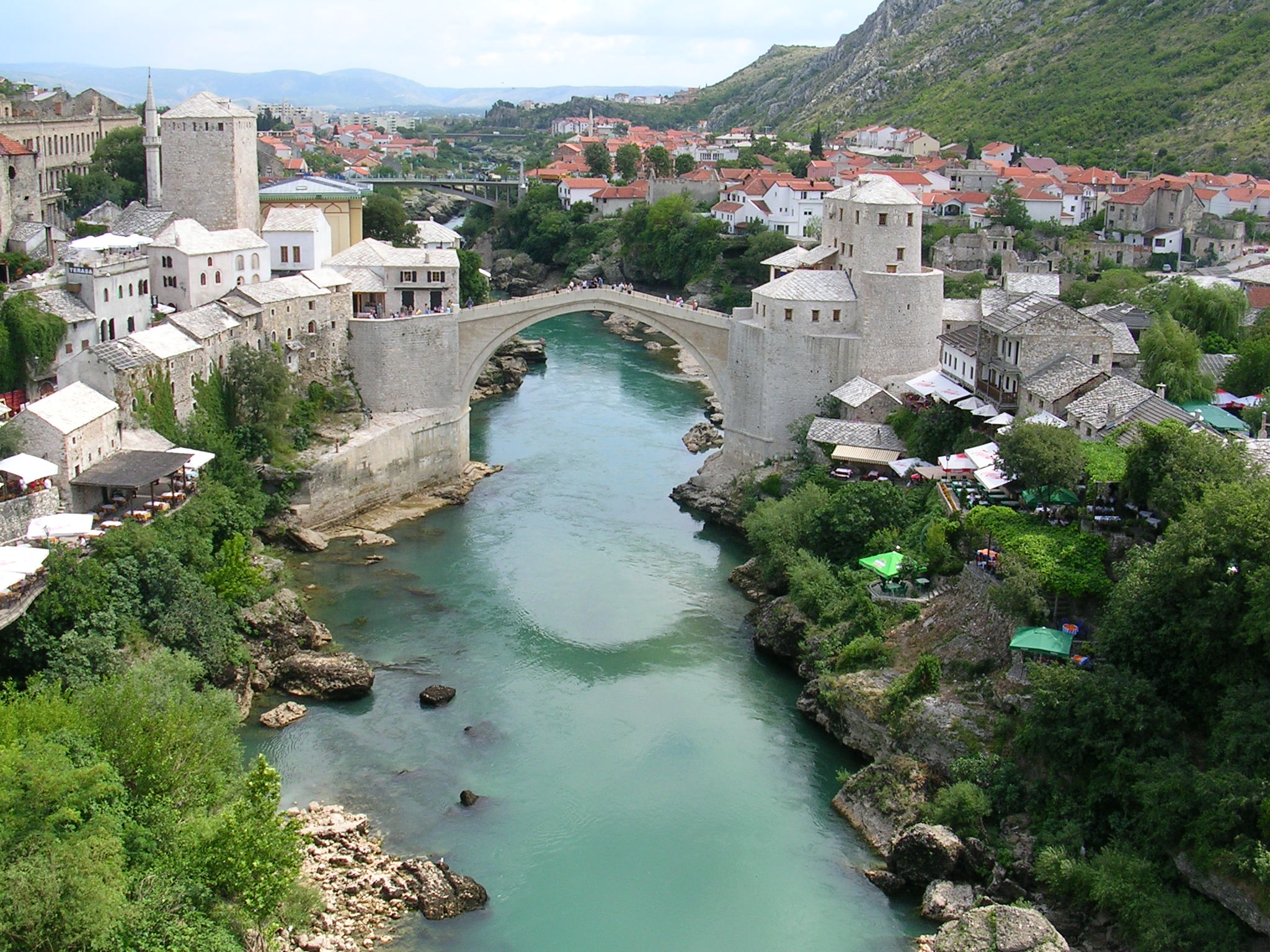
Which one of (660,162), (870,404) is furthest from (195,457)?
(660,162)

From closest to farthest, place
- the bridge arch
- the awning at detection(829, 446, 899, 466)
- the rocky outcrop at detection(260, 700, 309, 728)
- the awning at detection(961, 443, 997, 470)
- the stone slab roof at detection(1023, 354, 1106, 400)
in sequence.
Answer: the rocky outcrop at detection(260, 700, 309, 728) < the awning at detection(961, 443, 997, 470) < the stone slab roof at detection(1023, 354, 1106, 400) < the awning at detection(829, 446, 899, 466) < the bridge arch

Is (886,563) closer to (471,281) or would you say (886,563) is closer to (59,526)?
(59,526)

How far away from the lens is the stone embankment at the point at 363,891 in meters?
17.5

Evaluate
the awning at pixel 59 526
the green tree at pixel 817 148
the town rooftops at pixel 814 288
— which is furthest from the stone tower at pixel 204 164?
the green tree at pixel 817 148

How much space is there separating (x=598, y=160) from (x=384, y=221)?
30108 mm

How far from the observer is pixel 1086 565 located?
21.6 metres

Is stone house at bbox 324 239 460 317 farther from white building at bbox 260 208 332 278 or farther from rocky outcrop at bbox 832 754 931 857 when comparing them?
rocky outcrop at bbox 832 754 931 857

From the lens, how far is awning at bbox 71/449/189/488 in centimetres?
Answer: 2520

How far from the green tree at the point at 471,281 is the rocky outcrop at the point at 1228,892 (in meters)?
38.6

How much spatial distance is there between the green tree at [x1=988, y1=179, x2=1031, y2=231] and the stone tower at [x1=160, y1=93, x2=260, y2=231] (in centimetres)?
3061

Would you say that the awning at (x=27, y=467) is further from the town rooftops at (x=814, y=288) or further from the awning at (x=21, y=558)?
the town rooftops at (x=814, y=288)

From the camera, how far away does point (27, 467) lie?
934 inches

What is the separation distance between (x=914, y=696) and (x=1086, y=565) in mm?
3558

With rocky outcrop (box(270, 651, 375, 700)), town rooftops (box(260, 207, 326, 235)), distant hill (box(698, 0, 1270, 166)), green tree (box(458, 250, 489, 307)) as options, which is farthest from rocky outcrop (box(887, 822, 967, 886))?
distant hill (box(698, 0, 1270, 166))
